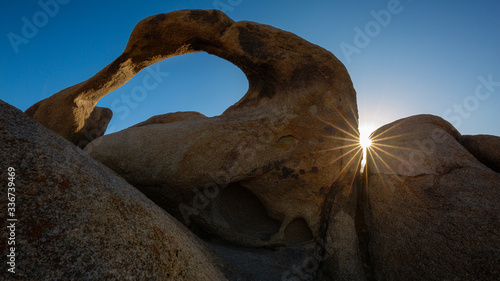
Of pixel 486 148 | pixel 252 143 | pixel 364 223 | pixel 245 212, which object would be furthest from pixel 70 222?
pixel 486 148

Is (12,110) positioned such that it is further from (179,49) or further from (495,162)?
(495,162)

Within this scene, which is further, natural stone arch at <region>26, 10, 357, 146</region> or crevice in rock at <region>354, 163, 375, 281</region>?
natural stone arch at <region>26, 10, 357, 146</region>

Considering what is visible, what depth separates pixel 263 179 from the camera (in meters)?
4.22

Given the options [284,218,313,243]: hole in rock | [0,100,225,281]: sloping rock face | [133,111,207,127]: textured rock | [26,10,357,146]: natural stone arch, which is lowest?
[284,218,313,243]: hole in rock

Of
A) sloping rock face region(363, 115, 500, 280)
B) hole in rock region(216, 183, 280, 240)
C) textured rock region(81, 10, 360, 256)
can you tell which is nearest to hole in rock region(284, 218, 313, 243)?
textured rock region(81, 10, 360, 256)

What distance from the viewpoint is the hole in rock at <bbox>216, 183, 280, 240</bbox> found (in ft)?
13.9

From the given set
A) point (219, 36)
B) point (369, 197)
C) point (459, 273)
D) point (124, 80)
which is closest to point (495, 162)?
point (369, 197)

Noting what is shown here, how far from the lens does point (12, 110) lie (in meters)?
1.61

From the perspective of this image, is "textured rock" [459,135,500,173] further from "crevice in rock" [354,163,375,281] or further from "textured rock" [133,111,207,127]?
"textured rock" [133,111,207,127]

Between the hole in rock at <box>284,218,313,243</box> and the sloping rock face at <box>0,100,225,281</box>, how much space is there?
269cm

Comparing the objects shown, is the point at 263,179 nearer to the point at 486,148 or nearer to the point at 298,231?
the point at 298,231

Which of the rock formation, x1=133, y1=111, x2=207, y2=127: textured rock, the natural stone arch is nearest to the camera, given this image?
the rock formation

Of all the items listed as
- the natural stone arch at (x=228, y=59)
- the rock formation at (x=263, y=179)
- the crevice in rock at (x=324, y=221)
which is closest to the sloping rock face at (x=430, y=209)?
the rock formation at (x=263, y=179)

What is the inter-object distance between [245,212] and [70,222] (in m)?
3.59
